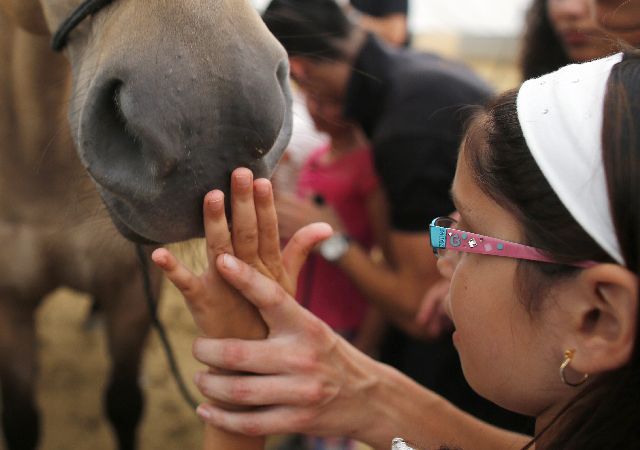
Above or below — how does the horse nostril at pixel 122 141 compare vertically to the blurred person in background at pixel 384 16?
above

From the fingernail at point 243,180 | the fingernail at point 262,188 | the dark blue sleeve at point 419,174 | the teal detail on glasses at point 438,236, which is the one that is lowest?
the dark blue sleeve at point 419,174

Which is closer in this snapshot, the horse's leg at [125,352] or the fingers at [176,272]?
the fingers at [176,272]

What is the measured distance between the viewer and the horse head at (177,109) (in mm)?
862

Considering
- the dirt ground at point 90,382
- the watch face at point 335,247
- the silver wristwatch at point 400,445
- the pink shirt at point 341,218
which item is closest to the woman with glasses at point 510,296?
the silver wristwatch at point 400,445

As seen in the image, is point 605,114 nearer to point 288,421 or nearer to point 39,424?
point 288,421

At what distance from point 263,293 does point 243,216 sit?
109mm

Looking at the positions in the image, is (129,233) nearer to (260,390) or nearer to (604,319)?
(260,390)

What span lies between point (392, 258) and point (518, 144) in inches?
48.1

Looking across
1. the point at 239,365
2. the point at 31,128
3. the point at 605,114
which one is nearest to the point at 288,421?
the point at 239,365

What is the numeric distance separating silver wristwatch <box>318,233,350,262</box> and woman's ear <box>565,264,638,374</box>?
120cm

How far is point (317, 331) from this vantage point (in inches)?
38.8

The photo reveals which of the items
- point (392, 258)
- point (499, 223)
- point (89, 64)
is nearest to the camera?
point (499, 223)

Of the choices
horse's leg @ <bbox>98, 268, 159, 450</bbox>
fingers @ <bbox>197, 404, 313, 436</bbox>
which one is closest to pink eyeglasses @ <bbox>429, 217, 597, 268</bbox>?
fingers @ <bbox>197, 404, 313, 436</bbox>

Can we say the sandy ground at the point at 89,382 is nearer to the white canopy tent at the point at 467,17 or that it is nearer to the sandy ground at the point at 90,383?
the sandy ground at the point at 90,383
